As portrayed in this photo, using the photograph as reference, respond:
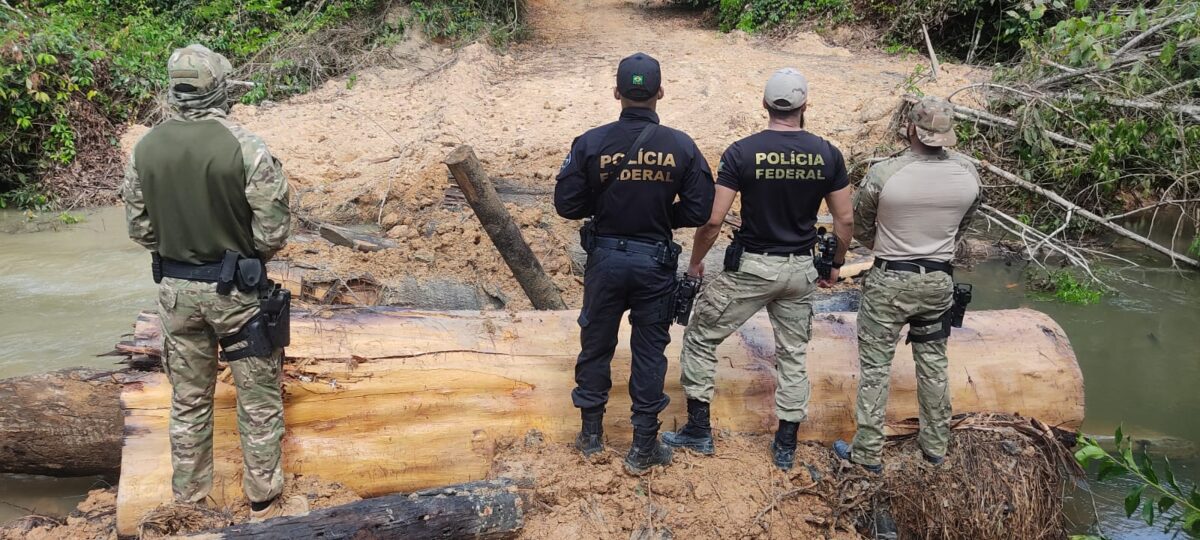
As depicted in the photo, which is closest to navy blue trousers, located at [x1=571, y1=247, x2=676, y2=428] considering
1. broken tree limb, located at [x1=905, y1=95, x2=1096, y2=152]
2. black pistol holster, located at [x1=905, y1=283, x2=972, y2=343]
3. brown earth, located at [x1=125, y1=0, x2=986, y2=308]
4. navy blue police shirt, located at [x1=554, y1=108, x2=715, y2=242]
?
navy blue police shirt, located at [x1=554, y1=108, x2=715, y2=242]

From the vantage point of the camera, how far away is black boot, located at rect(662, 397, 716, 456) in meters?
4.12

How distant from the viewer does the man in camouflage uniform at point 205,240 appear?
3.40 m

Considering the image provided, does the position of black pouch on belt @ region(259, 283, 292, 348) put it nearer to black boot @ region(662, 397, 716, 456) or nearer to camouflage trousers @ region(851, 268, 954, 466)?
black boot @ region(662, 397, 716, 456)

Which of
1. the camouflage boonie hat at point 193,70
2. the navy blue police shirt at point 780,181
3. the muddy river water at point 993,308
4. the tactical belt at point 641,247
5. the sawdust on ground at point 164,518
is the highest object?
the camouflage boonie hat at point 193,70

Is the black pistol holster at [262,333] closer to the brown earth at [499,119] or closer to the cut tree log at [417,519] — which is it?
the cut tree log at [417,519]

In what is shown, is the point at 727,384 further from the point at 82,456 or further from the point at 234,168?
the point at 82,456

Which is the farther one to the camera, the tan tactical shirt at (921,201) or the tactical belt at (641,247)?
the tan tactical shirt at (921,201)

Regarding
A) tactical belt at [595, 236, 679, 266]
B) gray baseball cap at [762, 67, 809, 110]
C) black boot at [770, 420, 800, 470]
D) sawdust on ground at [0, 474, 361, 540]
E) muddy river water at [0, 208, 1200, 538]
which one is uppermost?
gray baseball cap at [762, 67, 809, 110]

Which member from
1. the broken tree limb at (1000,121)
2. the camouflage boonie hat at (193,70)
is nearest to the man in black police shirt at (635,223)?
the camouflage boonie hat at (193,70)

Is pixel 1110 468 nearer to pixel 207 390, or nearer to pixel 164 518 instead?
pixel 207 390

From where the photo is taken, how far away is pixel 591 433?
402cm

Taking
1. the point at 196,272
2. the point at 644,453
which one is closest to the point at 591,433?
the point at 644,453

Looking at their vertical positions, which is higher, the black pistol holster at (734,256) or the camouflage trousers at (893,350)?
the black pistol holster at (734,256)

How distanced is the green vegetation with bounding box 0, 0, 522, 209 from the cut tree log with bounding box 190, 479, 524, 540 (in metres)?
9.21
